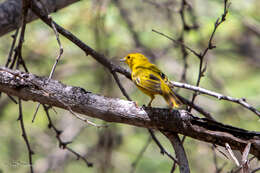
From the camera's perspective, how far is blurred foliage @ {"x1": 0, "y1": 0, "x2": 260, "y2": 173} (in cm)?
619

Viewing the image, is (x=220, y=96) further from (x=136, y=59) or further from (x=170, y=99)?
(x=136, y=59)

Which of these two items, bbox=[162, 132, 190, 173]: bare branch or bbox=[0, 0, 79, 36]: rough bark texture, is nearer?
bbox=[162, 132, 190, 173]: bare branch

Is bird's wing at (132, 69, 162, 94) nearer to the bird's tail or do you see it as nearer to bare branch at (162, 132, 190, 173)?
the bird's tail

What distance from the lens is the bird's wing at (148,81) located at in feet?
12.0

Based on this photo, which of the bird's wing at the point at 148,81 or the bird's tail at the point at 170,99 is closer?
the bird's tail at the point at 170,99

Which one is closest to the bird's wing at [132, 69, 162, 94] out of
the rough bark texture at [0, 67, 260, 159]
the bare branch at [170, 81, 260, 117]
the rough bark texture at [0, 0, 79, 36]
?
the bare branch at [170, 81, 260, 117]

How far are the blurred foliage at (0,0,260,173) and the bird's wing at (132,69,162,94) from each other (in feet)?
6.48

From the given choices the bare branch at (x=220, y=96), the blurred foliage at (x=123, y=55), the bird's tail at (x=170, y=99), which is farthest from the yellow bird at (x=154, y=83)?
the blurred foliage at (x=123, y=55)

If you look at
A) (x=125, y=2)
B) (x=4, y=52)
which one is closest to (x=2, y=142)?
(x=4, y=52)

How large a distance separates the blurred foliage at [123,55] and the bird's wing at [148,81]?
6.48 feet

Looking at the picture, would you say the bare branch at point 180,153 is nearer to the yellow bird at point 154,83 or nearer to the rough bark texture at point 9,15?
the yellow bird at point 154,83

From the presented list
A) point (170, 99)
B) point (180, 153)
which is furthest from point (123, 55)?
point (180, 153)

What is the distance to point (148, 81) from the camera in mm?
3775

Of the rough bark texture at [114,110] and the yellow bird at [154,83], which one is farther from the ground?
the yellow bird at [154,83]
